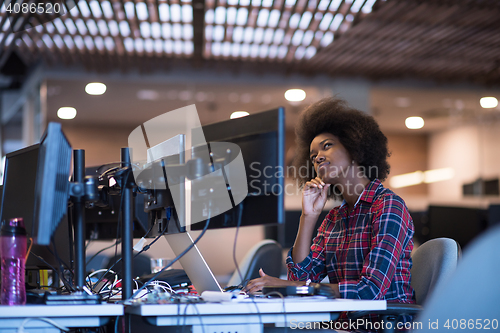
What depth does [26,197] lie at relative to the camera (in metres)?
1.66

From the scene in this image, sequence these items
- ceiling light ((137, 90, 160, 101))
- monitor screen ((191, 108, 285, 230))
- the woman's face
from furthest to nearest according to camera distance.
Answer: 1. ceiling light ((137, 90, 160, 101))
2. the woman's face
3. monitor screen ((191, 108, 285, 230))

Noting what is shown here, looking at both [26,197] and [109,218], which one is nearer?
[26,197]

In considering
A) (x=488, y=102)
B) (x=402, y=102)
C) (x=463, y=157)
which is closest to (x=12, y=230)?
(x=402, y=102)

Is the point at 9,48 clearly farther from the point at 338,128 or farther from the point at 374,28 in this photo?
the point at 338,128

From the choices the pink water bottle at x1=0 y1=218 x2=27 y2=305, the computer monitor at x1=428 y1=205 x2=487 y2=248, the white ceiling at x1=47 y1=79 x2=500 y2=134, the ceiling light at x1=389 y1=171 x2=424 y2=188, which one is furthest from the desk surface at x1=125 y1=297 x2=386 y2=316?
the ceiling light at x1=389 y1=171 x2=424 y2=188

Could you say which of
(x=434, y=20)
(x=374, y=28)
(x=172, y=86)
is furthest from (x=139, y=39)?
(x=434, y=20)

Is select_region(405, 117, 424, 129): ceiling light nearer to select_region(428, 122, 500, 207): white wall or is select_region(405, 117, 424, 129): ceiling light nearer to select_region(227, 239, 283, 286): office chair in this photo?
select_region(428, 122, 500, 207): white wall

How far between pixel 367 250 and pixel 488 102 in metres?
5.49

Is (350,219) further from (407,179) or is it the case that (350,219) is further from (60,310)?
(407,179)

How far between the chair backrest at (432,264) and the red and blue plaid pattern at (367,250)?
50mm

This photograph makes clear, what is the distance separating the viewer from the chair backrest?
1830 millimetres

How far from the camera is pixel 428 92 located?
6.48 m

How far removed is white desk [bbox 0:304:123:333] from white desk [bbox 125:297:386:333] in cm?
8

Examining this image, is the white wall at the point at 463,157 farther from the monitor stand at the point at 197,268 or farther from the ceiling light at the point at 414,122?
the monitor stand at the point at 197,268
